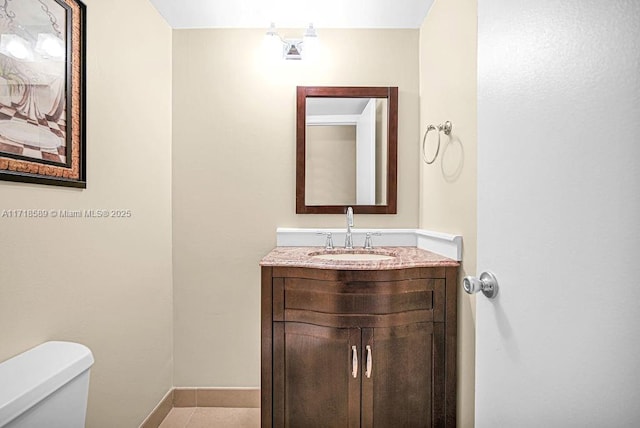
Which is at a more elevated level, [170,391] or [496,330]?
[496,330]

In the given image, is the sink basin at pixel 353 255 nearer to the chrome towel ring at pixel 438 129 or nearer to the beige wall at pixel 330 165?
the beige wall at pixel 330 165

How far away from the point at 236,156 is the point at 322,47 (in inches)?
Result: 32.3

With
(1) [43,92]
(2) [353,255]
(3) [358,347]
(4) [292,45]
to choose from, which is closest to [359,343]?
(3) [358,347]

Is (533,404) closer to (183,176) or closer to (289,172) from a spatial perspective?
(289,172)

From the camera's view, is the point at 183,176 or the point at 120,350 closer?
the point at 120,350

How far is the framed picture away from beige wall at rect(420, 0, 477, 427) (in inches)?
58.1

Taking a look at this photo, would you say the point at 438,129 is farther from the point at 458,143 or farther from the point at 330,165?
the point at 330,165

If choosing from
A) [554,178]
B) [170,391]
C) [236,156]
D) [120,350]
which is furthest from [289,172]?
[554,178]

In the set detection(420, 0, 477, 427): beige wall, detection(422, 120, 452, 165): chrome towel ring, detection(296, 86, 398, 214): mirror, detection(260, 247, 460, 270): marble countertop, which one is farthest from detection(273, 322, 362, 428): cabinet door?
detection(422, 120, 452, 165): chrome towel ring

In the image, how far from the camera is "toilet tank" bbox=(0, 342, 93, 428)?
2.65 ft

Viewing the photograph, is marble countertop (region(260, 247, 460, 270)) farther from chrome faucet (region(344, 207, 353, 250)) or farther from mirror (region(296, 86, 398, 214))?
mirror (region(296, 86, 398, 214))

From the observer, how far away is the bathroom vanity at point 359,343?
1468mm

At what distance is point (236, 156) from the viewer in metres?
2.11

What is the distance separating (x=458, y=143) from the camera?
5.15 ft
